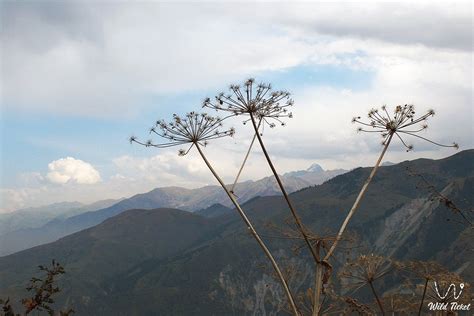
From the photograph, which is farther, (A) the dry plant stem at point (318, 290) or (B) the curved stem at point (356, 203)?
(B) the curved stem at point (356, 203)

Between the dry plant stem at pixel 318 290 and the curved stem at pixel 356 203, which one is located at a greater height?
the curved stem at pixel 356 203

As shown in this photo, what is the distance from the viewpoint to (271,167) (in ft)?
23.1

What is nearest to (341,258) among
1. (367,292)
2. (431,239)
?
(367,292)

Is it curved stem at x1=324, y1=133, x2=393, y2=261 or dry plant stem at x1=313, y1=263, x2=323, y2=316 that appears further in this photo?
curved stem at x1=324, y1=133, x2=393, y2=261

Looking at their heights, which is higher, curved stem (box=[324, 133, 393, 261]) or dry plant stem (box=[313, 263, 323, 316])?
curved stem (box=[324, 133, 393, 261])

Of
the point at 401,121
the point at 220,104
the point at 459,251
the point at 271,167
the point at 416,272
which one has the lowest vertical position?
the point at 459,251

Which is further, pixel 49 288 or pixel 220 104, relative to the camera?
pixel 220 104

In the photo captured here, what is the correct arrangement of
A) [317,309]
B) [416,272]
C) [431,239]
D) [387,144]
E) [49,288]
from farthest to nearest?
1. [431,239]
2. [416,272]
3. [387,144]
4. [49,288]
5. [317,309]

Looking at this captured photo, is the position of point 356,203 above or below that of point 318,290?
above

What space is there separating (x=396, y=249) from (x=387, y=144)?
19640 cm

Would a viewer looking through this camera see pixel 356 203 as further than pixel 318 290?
Yes

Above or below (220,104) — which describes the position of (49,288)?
below

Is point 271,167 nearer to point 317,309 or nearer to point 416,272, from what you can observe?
point 317,309

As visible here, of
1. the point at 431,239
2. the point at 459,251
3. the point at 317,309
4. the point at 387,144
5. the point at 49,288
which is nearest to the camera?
the point at 317,309
